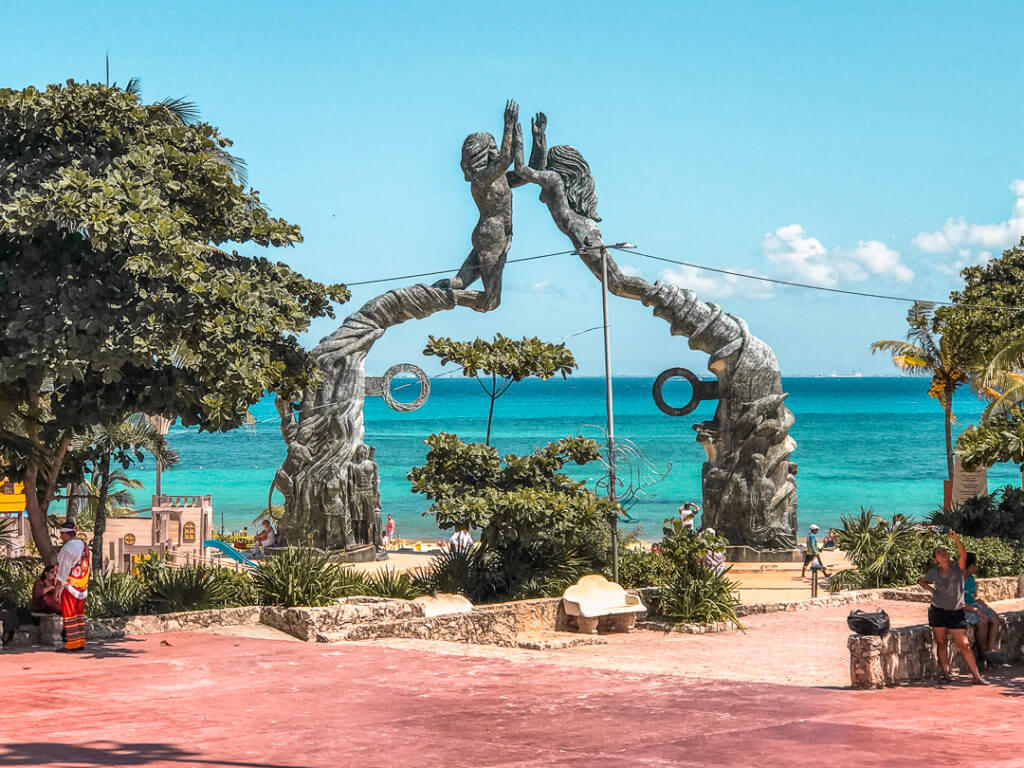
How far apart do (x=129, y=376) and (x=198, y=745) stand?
622 cm

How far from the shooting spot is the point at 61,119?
44.2 ft

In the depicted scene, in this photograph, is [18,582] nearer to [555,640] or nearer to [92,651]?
[92,651]

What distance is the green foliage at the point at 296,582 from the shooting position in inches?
625

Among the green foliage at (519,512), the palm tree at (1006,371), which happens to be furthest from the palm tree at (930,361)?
the green foliage at (519,512)

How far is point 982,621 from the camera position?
40.5ft

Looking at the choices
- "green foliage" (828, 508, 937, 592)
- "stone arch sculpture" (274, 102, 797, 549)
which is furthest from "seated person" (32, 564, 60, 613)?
"green foliage" (828, 508, 937, 592)

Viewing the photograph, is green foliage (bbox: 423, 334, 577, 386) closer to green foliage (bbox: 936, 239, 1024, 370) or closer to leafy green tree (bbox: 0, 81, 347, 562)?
leafy green tree (bbox: 0, 81, 347, 562)

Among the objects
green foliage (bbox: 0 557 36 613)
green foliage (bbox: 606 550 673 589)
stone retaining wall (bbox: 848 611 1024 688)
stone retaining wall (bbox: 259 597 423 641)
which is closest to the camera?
stone retaining wall (bbox: 848 611 1024 688)

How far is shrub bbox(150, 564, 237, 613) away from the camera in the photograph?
15.4 m

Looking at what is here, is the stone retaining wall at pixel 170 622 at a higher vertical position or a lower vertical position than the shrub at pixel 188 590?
lower

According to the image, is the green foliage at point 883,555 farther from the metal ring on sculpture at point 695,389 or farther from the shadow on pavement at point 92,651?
the shadow on pavement at point 92,651

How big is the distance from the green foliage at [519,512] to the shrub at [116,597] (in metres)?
4.40

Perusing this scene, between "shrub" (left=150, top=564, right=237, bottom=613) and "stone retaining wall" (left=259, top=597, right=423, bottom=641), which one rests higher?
"shrub" (left=150, top=564, right=237, bottom=613)

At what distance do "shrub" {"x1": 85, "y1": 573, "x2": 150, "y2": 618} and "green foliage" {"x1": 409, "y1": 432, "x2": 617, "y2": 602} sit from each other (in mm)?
4404
